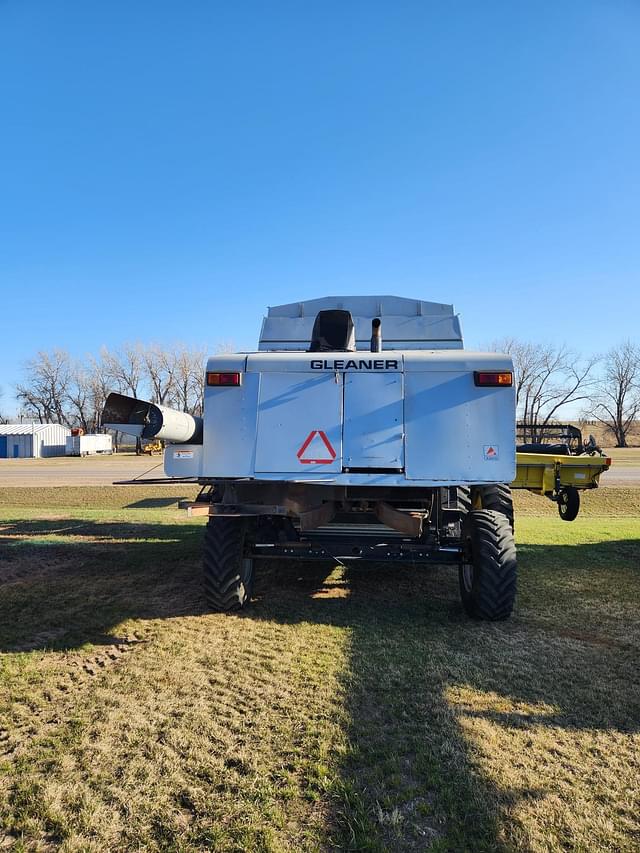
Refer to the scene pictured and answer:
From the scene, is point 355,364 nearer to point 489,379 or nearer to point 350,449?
point 350,449

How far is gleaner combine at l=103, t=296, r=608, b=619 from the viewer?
420 cm

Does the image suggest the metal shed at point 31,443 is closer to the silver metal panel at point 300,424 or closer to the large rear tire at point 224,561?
the large rear tire at point 224,561

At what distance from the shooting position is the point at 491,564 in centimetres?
439

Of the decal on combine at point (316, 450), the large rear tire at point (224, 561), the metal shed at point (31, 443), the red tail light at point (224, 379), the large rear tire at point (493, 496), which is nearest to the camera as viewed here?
the decal on combine at point (316, 450)

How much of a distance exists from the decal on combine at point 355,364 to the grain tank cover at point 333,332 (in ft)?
2.80

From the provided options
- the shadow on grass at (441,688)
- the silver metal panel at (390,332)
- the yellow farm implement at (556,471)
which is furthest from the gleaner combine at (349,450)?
the yellow farm implement at (556,471)

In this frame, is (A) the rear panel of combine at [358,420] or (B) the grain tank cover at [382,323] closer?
(A) the rear panel of combine at [358,420]

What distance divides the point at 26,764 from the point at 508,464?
3855 millimetres

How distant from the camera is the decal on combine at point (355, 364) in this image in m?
4.34

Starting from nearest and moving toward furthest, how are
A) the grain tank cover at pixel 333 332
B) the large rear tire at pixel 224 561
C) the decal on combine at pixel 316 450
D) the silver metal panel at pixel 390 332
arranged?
the decal on combine at pixel 316 450, the large rear tire at pixel 224 561, the grain tank cover at pixel 333 332, the silver metal panel at pixel 390 332

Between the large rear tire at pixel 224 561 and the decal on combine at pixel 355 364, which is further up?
the decal on combine at pixel 355 364

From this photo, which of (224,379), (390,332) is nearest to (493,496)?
(390,332)

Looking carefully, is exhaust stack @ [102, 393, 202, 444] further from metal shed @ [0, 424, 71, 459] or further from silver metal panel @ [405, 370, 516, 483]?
metal shed @ [0, 424, 71, 459]

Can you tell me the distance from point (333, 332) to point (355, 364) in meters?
1.02
